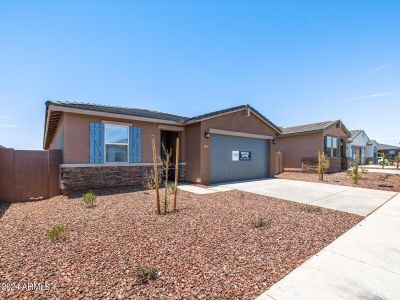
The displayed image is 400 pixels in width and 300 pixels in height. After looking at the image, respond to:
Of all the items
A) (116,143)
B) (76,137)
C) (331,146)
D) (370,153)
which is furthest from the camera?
(370,153)

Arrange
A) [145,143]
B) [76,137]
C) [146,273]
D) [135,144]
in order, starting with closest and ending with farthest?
[146,273], [76,137], [135,144], [145,143]

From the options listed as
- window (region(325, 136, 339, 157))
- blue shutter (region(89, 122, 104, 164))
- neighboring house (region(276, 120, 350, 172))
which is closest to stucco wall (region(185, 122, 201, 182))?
blue shutter (region(89, 122, 104, 164))

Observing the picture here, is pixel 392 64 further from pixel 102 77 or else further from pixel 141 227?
pixel 102 77

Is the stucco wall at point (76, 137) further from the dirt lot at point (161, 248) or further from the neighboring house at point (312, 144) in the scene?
the neighboring house at point (312, 144)

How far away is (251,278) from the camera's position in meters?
2.69

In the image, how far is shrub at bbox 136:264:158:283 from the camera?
260cm

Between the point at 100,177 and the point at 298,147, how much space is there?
18.0 m

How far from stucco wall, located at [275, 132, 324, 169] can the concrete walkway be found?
15773 millimetres

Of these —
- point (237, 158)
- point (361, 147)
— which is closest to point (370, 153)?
→ point (361, 147)

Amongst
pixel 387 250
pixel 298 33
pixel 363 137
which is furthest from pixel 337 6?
pixel 363 137

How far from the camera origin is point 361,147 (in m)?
33.8

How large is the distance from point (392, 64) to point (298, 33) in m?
4.96

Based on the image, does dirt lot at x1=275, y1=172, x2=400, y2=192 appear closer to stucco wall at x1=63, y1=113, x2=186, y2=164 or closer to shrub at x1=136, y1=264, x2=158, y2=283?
shrub at x1=136, y1=264, x2=158, y2=283

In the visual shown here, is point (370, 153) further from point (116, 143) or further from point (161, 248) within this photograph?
point (161, 248)
